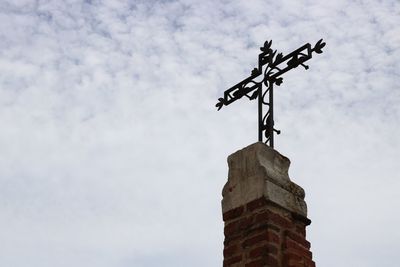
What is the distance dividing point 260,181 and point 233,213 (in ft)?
1.01

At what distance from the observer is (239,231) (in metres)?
3.97

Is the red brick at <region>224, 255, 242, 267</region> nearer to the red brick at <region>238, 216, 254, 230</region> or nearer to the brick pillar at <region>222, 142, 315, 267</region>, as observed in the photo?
the brick pillar at <region>222, 142, 315, 267</region>

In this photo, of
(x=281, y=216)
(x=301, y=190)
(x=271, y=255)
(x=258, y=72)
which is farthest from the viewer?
(x=258, y=72)

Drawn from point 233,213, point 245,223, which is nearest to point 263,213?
point 245,223

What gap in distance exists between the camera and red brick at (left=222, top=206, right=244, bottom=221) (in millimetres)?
4031

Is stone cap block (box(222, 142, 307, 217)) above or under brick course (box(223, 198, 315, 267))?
above

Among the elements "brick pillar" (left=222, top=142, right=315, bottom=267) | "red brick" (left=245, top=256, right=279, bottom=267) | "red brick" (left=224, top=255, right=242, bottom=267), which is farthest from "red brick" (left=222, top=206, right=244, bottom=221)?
"red brick" (left=245, top=256, right=279, bottom=267)

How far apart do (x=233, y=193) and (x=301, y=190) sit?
19.2 inches

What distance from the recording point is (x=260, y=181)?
3967 mm

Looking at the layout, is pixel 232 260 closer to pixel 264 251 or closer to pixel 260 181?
pixel 264 251

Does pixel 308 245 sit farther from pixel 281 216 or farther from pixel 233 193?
pixel 233 193

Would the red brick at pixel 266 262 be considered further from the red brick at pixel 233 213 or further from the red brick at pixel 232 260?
the red brick at pixel 233 213

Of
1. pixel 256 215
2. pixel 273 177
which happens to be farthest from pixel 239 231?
pixel 273 177

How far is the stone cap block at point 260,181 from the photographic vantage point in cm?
397
